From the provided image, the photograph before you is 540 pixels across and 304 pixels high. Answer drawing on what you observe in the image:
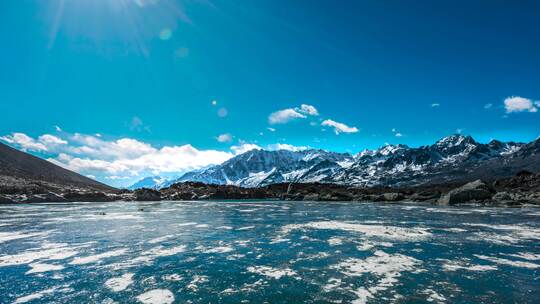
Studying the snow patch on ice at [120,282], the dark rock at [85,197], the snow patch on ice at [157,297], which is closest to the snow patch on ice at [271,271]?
the snow patch on ice at [157,297]

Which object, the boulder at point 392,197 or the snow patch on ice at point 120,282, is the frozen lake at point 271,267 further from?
the boulder at point 392,197

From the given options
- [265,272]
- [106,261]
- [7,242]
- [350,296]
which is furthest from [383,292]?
[7,242]

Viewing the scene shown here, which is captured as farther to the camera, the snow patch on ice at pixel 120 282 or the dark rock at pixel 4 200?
the dark rock at pixel 4 200

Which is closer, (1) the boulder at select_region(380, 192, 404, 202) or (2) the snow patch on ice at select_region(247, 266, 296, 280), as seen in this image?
(2) the snow patch on ice at select_region(247, 266, 296, 280)

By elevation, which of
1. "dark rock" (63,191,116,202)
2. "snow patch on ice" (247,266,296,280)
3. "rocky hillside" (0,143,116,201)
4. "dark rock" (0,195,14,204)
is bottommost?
"snow patch on ice" (247,266,296,280)

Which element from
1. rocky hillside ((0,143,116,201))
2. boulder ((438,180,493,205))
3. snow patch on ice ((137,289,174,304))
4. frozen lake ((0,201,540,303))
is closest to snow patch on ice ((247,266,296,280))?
frozen lake ((0,201,540,303))

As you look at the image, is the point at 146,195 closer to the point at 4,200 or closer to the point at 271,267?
the point at 4,200

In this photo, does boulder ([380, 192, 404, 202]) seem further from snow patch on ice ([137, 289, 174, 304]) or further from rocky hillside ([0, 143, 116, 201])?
rocky hillside ([0, 143, 116, 201])

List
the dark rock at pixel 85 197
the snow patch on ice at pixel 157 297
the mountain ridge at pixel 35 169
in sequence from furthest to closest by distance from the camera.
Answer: the mountain ridge at pixel 35 169, the dark rock at pixel 85 197, the snow patch on ice at pixel 157 297

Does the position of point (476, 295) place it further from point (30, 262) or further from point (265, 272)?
point (30, 262)

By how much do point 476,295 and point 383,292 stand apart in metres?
3.08

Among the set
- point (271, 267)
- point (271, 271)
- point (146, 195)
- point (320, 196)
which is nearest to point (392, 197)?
point (320, 196)

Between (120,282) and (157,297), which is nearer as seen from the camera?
(157,297)

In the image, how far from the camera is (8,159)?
14400cm
